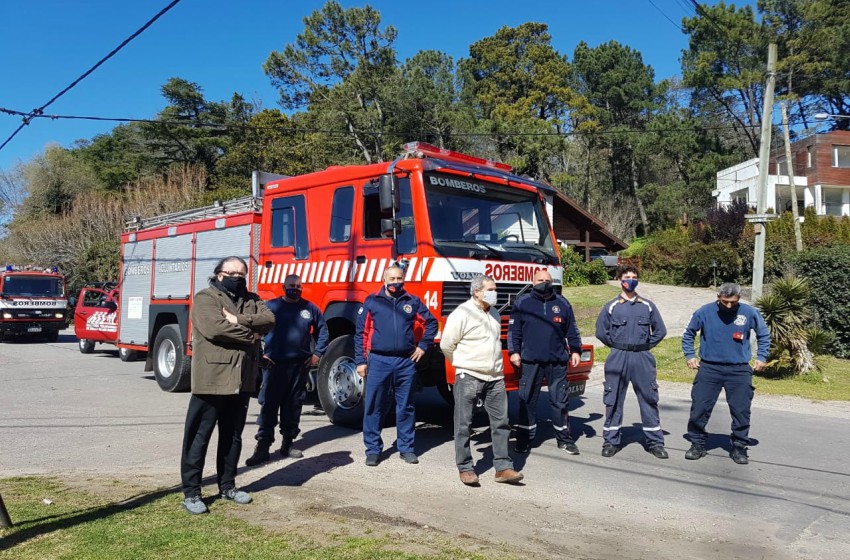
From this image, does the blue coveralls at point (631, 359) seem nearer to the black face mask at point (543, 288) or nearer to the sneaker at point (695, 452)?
the sneaker at point (695, 452)

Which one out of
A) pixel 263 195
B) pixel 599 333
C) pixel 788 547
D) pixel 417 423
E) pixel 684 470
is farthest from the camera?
pixel 263 195

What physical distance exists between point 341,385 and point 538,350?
2.55 meters

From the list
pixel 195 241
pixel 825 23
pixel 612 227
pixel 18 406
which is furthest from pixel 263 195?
pixel 825 23

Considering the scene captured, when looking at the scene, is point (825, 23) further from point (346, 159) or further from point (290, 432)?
point (290, 432)

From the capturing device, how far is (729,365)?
23.5ft

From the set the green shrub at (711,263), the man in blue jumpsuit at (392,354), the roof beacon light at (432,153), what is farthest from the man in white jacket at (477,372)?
the green shrub at (711,263)

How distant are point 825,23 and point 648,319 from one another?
4553cm

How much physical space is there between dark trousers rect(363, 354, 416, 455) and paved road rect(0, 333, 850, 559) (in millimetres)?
262

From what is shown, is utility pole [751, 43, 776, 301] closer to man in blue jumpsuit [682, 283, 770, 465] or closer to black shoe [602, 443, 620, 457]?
man in blue jumpsuit [682, 283, 770, 465]

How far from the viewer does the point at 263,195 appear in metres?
10.0

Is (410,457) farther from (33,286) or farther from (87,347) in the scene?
(33,286)

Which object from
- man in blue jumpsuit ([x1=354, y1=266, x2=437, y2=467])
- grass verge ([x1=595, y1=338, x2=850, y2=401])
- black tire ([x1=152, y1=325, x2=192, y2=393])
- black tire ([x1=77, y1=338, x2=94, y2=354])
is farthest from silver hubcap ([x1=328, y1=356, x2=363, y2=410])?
black tire ([x1=77, y1=338, x2=94, y2=354])

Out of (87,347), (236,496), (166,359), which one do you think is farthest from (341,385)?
(87,347)

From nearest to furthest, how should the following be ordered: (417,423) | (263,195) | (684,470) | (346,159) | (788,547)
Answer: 1. (788,547)
2. (684,470)
3. (417,423)
4. (263,195)
5. (346,159)
